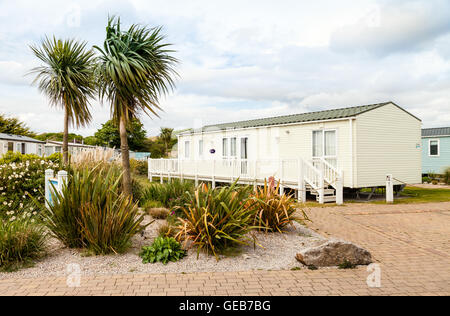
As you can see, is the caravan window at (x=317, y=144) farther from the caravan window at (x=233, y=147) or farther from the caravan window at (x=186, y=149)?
the caravan window at (x=186, y=149)

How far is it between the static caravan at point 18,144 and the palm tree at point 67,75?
15.5 meters

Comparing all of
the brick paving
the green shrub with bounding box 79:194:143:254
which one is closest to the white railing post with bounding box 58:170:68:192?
the green shrub with bounding box 79:194:143:254

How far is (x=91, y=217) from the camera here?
4.66 meters

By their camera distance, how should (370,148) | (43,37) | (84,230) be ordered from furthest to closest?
(370,148) < (43,37) < (84,230)

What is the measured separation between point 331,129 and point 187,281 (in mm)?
10281

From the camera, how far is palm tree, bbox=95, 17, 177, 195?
300 inches

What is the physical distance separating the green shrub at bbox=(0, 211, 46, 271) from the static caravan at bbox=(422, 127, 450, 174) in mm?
24510

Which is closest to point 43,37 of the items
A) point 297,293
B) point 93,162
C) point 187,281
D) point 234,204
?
point 93,162

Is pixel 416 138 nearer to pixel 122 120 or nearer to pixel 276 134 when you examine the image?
pixel 276 134

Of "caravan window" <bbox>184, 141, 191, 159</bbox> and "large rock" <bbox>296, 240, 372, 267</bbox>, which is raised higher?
"caravan window" <bbox>184, 141, 191, 159</bbox>

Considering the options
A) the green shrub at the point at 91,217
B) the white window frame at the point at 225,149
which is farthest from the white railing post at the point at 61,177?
the white window frame at the point at 225,149

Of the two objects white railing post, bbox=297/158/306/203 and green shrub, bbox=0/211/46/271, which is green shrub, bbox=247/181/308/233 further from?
white railing post, bbox=297/158/306/203
